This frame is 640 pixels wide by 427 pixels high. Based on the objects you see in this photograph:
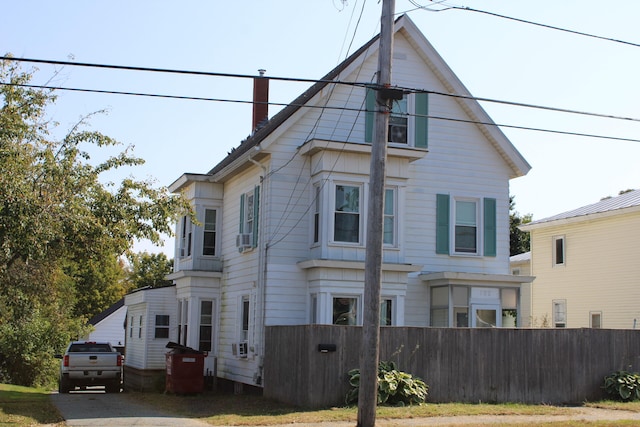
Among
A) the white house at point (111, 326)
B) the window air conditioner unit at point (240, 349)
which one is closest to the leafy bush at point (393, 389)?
the window air conditioner unit at point (240, 349)

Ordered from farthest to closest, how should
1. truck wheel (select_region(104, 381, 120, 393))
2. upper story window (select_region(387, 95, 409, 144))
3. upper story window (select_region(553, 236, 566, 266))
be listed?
upper story window (select_region(553, 236, 566, 266)) < truck wheel (select_region(104, 381, 120, 393)) < upper story window (select_region(387, 95, 409, 144))

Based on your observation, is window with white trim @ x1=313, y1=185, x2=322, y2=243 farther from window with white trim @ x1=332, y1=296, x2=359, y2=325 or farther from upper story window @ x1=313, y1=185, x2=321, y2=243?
window with white trim @ x1=332, y1=296, x2=359, y2=325

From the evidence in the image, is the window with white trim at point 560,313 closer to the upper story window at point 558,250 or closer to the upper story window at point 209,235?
the upper story window at point 558,250

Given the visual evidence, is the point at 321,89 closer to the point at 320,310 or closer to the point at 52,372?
the point at 320,310

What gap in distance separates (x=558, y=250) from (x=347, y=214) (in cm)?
1575

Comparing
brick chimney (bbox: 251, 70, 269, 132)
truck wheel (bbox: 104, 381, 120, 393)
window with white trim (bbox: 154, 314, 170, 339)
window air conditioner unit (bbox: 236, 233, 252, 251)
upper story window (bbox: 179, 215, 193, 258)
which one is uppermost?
brick chimney (bbox: 251, 70, 269, 132)

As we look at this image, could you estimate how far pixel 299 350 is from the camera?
56.4 ft

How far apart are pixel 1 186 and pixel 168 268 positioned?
70032 millimetres

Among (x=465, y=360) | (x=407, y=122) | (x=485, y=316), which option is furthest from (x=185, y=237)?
(x=465, y=360)

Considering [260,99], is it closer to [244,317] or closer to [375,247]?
[244,317]

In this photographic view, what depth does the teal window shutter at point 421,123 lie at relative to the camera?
22.6 meters

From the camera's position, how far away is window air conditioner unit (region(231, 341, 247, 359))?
2212 cm

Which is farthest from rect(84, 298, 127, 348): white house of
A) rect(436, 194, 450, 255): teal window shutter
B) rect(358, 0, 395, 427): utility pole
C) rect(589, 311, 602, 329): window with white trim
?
rect(358, 0, 395, 427): utility pole

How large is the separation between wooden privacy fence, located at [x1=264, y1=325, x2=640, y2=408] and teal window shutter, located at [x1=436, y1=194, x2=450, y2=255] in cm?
488
